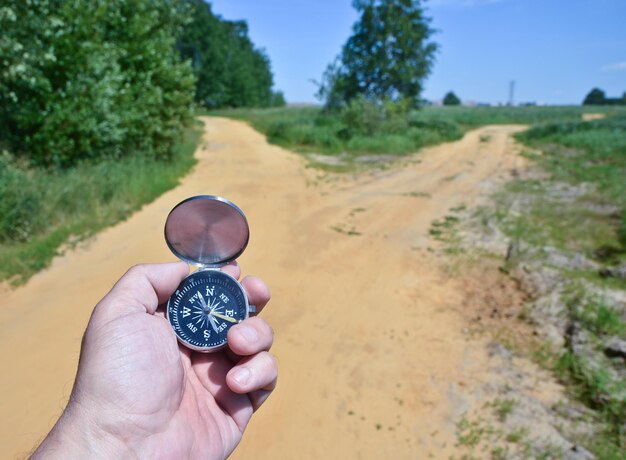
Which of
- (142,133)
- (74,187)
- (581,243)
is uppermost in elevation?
(142,133)

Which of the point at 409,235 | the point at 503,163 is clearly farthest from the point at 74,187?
the point at 503,163

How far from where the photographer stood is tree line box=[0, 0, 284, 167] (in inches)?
324

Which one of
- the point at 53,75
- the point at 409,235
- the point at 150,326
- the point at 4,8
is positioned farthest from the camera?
the point at 53,75

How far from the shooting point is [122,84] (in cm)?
1073

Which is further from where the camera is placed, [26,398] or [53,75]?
[53,75]

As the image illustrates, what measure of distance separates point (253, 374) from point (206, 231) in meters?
0.69

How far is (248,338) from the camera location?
1920 mm

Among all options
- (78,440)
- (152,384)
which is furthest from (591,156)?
(78,440)

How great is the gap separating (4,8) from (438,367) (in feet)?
27.4

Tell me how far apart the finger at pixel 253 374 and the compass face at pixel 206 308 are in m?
0.18

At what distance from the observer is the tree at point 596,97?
8700cm

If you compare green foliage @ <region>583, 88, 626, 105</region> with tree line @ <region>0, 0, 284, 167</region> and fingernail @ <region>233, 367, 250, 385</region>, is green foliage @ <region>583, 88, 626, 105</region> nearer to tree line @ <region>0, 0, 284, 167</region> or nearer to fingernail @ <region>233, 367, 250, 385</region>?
tree line @ <region>0, 0, 284, 167</region>

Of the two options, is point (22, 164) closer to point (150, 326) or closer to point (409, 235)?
point (409, 235)

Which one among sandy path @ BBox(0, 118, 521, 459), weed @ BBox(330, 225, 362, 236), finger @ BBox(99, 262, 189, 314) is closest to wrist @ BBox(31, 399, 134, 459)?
finger @ BBox(99, 262, 189, 314)
